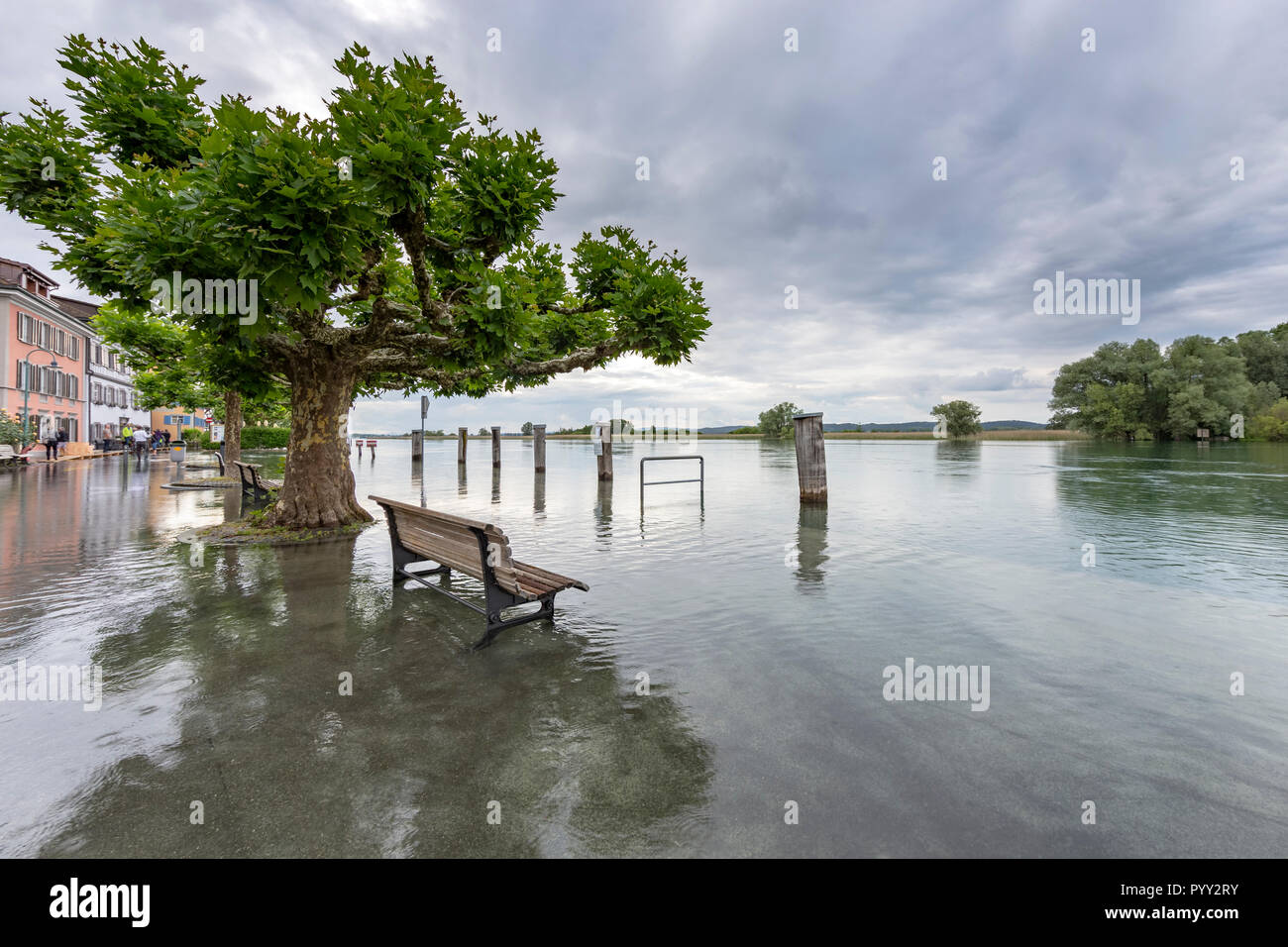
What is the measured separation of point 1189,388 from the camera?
5434 cm

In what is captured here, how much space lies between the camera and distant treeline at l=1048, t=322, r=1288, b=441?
5338 centimetres

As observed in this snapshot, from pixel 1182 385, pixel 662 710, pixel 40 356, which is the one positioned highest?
pixel 1182 385

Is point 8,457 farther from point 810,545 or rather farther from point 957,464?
point 957,464

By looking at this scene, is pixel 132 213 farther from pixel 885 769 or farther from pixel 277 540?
pixel 885 769

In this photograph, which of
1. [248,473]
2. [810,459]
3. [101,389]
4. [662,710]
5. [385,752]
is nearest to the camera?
[385,752]

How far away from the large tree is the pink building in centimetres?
3193

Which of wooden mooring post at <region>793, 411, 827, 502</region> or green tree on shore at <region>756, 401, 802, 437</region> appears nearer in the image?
wooden mooring post at <region>793, 411, 827, 502</region>

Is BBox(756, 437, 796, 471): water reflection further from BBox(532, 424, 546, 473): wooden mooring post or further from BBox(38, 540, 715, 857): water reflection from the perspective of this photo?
BBox(38, 540, 715, 857): water reflection

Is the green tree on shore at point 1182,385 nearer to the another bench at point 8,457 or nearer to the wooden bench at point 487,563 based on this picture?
the wooden bench at point 487,563

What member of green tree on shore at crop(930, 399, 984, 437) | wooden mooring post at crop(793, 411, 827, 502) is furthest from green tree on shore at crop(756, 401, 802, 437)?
wooden mooring post at crop(793, 411, 827, 502)

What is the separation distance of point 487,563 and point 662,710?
2075 mm

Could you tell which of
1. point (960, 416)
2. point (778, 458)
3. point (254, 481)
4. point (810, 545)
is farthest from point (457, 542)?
point (960, 416)
